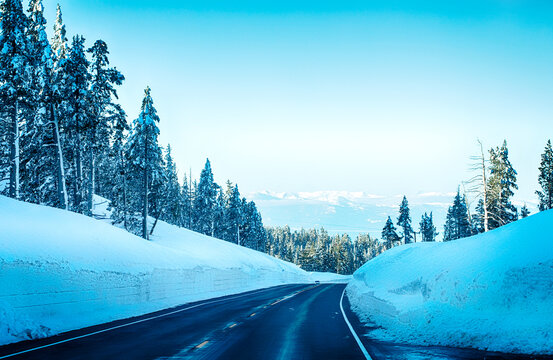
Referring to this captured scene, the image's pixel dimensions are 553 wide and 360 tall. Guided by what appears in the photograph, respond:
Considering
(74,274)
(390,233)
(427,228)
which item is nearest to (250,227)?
(390,233)

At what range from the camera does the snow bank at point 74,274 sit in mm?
13352

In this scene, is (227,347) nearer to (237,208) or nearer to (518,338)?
(518,338)

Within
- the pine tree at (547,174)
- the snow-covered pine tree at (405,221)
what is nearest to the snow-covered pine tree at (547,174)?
the pine tree at (547,174)

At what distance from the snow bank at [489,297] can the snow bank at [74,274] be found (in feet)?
35.7

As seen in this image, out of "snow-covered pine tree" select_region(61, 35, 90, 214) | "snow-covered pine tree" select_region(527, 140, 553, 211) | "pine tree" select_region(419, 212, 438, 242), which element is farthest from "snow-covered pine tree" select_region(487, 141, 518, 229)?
"pine tree" select_region(419, 212, 438, 242)

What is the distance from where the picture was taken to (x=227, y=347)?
10562 millimetres

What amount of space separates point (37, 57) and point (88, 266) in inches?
746

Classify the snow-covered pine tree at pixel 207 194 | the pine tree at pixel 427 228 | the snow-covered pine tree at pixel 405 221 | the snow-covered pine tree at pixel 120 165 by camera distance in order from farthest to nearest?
the pine tree at pixel 427 228 → the snow-covered pine tree at pixel 405 221 → the snow-covered pine tree at pixel 207 194 → the snow-covered pine tree at pixel 120 165

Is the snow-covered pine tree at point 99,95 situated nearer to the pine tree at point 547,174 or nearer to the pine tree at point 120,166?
the pine tree at point 120,166

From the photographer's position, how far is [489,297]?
35.6 ft

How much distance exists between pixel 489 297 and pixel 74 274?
14.5m

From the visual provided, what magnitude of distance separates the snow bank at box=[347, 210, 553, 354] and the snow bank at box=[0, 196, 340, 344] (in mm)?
10875

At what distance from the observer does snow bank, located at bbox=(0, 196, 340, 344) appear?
1335 centimetres

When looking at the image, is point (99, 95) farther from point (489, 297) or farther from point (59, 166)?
point (489, 297)
